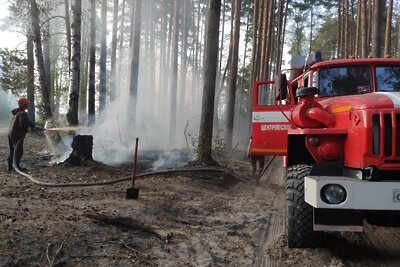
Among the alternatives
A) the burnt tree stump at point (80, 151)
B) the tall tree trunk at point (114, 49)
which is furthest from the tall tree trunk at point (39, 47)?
the tall tree trunk at point (114, 49)

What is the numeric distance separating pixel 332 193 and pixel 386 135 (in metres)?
0.83

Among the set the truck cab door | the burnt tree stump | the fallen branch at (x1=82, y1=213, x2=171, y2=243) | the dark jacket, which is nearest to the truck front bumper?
the fallen branch at (x1=82, y1=213, x2=171, y2=243)

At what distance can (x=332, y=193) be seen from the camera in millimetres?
4477

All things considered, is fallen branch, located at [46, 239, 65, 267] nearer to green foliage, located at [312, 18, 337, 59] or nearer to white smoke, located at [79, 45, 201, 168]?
white smoke, located at [79, 45, 201, 168]

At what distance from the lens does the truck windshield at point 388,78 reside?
21.6 ft

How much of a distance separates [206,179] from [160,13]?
37.8m

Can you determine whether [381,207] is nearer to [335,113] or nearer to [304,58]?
[335,113]

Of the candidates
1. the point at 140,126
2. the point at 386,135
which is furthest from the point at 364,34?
the point at 140,126

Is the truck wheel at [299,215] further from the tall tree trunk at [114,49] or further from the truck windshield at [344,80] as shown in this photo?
the tall tree trunk at [114,49]

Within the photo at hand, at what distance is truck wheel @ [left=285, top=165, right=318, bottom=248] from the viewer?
5.02 meters

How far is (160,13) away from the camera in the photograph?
45.4m

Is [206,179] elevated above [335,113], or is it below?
below

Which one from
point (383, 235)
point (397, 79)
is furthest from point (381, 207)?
point (397, 79)

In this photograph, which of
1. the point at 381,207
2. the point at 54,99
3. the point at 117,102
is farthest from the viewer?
the point at 54,99
